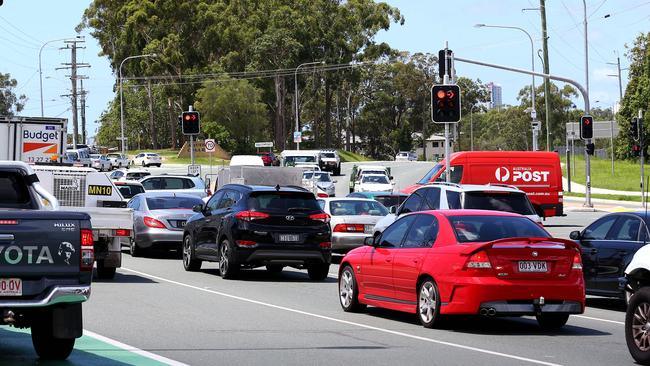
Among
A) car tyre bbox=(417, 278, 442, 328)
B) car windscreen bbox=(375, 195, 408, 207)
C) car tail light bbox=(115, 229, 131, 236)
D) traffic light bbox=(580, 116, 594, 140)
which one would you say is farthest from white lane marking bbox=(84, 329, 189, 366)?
traffic light bbox=(580, 116, 594, 140)

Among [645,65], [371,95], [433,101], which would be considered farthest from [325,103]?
[433,101]

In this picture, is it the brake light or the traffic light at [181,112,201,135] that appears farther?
the traffic light at [181,112,201,135]

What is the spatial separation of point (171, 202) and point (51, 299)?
17618mm

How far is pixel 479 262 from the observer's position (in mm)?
13719

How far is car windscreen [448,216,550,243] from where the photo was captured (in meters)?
14.3

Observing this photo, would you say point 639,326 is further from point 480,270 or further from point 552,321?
point 552,321

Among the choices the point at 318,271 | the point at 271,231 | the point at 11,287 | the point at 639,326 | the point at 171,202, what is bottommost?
the point at 318,271

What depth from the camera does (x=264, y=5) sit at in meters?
114

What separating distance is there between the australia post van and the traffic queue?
8758mm

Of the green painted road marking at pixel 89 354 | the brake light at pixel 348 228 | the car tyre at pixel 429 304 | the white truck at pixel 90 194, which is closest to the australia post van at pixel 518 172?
the brake light at pixel 348 228

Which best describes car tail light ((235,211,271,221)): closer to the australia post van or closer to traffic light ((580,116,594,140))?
the australia post van

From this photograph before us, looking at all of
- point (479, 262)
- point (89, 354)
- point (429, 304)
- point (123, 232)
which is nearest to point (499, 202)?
point (123, 232)

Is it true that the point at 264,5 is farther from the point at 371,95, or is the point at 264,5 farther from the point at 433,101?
the point at 433,101

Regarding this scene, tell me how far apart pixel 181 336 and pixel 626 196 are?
50.8 metres
